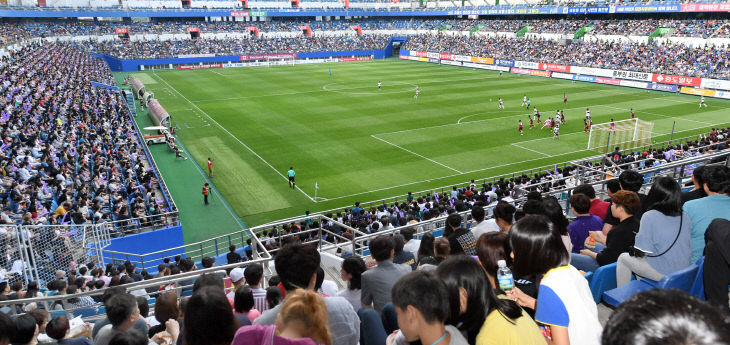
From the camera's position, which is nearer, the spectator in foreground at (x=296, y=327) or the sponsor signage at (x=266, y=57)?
the spectator in foreground at (x=296, y=327)

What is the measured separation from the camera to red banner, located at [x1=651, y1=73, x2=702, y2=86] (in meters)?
46.9

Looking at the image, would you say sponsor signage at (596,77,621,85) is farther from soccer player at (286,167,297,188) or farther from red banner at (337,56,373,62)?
soccer player at (286,167,297,188)

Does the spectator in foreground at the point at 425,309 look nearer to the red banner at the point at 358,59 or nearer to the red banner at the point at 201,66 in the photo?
the red banner at the point at 201,66

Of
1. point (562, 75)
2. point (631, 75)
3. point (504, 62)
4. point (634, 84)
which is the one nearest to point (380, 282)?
point (634, 84)

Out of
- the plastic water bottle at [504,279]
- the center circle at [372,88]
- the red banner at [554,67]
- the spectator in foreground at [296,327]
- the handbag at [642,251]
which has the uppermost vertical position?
the plastic water bottle at [504,279]

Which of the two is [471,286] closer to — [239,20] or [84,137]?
[84,137]

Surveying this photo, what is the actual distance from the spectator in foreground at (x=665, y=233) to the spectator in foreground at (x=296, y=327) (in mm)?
3755

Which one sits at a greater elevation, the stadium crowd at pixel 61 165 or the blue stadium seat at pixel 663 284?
the blue stadium seat at pixel 663 284

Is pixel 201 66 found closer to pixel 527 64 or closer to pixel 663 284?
pixel 527 64

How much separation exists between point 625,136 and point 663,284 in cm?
2793

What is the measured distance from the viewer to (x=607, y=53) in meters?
59.8

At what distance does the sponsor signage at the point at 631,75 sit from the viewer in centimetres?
5067

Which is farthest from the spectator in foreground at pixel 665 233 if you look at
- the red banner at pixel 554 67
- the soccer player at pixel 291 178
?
the red banner at pixel 554 67

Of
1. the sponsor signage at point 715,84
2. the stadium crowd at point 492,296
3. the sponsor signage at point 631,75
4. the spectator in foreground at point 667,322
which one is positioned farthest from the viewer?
the sponsor signage at point 631,75
